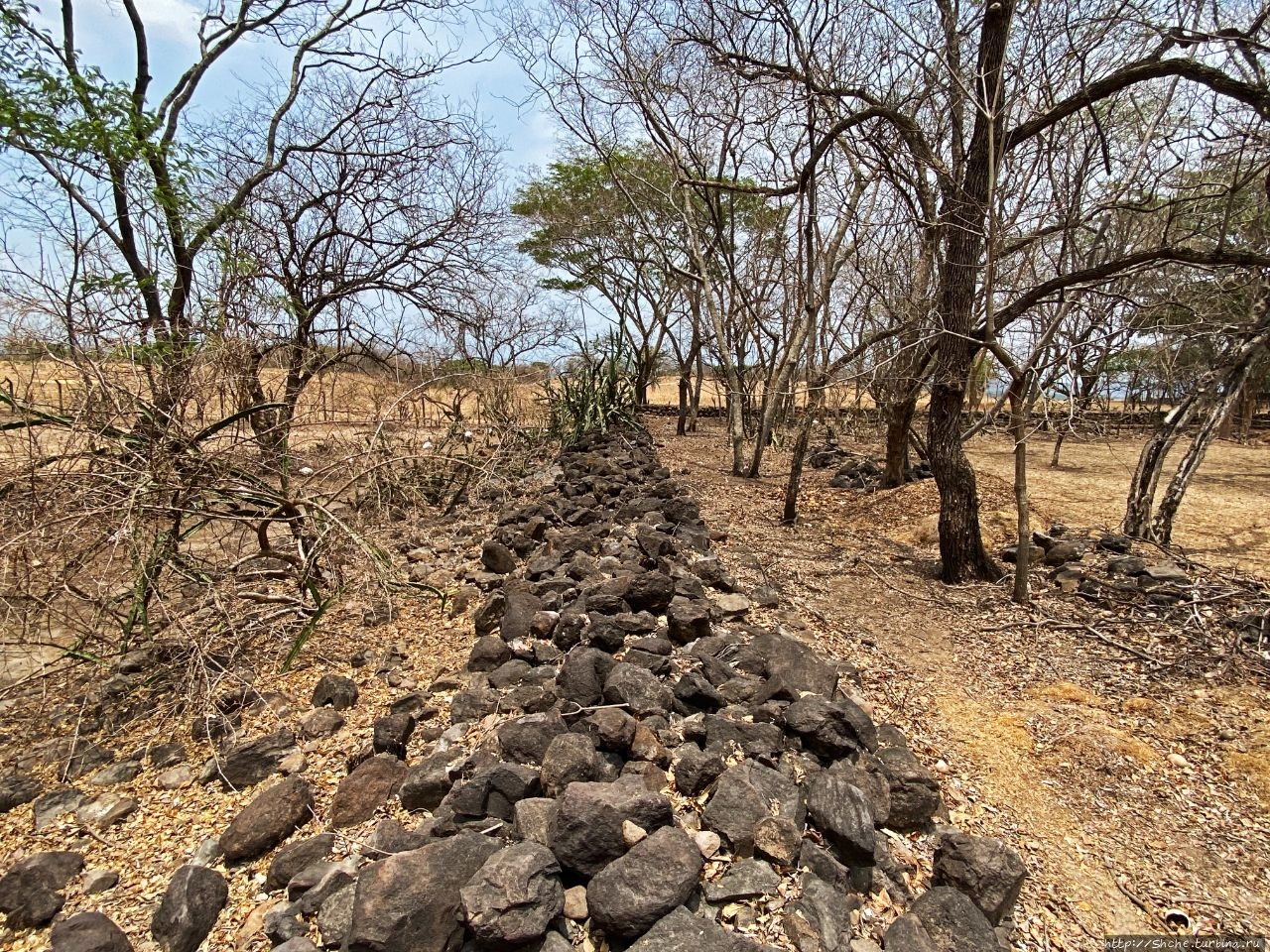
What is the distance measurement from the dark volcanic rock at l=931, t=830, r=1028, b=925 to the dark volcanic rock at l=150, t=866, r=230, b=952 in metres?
1.77

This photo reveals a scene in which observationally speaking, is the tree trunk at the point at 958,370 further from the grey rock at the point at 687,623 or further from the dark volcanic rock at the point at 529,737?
the dark volcanic rock at the point at 529,737

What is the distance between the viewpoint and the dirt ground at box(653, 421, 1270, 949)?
5.57 ft

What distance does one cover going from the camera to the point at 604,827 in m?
1.46

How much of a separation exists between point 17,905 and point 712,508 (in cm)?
512

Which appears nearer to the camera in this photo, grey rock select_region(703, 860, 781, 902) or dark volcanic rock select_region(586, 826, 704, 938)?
dark volcanic rock select_region(586, 826, 704, 938)

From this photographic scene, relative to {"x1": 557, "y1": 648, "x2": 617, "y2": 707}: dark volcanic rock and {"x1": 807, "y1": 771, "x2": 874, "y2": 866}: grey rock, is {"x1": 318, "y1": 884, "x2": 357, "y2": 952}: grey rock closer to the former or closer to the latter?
{"x1": 557, "y1": 648, "x2": 617, "y2": 707}: dark volcanic rock

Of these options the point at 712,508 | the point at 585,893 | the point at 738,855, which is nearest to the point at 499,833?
the point at 585,893

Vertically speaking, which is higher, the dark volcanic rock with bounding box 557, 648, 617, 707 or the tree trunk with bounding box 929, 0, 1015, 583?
the tree trunk with bounding box 929, 0, 1015, 583

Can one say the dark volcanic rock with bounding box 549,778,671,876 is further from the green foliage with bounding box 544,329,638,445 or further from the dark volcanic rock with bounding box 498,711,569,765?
the green foliage with bounding box 544,329,638,445

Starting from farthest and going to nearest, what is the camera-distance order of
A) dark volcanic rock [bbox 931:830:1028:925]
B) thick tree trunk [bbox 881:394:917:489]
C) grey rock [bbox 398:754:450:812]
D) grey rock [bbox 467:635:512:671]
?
thick tree trunk [bbox 881:394:917:489] < grey rock [bbox 467:635:512:671] < grey rock [bbox 398:754:450:812] < dark volcanic rock [bbox 931:830:1028:925]

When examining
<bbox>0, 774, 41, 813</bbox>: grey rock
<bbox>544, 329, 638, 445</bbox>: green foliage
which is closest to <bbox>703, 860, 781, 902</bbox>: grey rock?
<bbox>0, 774, 41, 813</bbox>: grey rock

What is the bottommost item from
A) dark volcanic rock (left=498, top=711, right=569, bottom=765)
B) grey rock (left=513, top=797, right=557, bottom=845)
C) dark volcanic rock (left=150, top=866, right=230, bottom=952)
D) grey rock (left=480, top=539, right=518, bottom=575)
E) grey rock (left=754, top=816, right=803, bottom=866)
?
dark volcanic rock (left=150, top=866, right=230, bottom=952)

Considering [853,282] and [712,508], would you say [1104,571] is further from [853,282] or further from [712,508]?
[853,282]

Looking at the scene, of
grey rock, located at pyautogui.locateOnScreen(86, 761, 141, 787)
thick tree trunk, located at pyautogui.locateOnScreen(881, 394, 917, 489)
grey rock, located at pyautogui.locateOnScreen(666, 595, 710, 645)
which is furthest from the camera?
thick tree trunk, located at pyautogui.locateOnScreen(881, 394, 917, 489)
